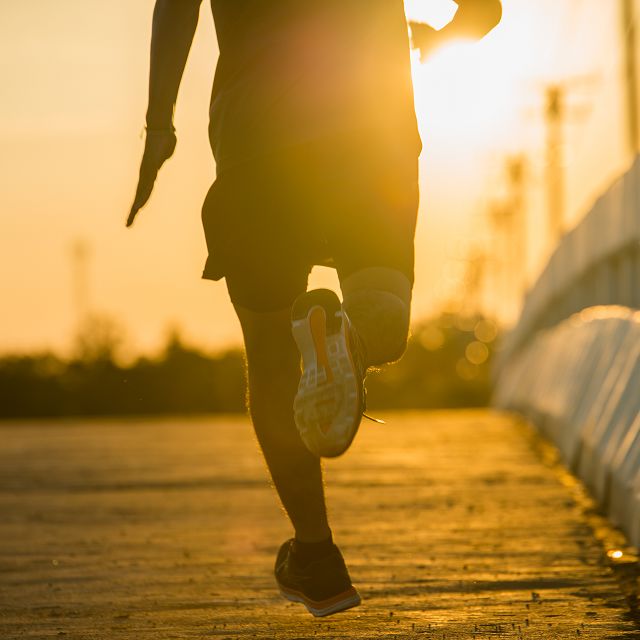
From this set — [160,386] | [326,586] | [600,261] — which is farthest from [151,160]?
[160,386]

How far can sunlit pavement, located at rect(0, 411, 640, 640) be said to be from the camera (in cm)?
407

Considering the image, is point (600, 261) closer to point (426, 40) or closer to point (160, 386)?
point (426, 40)

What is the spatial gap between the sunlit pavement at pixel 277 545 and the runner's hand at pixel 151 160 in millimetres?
1106

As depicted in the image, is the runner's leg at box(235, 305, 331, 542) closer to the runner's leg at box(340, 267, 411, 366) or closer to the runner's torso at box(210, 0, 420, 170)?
the runner's leg at box(340, 267, 411, 366)

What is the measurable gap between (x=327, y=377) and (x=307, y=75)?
2.72 ft

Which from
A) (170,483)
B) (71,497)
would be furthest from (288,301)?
(170,483)

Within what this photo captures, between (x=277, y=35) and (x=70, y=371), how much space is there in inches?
1760

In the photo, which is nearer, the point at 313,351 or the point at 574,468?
the point at 313,351

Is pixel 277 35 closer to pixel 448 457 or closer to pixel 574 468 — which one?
pixel 574 468

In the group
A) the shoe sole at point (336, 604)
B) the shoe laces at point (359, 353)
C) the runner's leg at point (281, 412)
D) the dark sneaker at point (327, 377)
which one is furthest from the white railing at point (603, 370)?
the dark sneaker at point (327, 377)

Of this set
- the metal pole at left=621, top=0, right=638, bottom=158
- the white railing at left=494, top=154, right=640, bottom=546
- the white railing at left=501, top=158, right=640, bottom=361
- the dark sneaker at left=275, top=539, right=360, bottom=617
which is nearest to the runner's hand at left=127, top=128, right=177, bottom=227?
the dark sneaker at left=275, top=539, right=360, bottom=617

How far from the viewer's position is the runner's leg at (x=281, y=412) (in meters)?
3.86

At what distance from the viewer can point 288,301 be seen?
3.79 meters

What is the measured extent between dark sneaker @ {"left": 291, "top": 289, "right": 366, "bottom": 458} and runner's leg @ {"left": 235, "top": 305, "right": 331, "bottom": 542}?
0.52m
